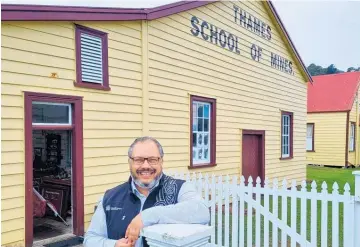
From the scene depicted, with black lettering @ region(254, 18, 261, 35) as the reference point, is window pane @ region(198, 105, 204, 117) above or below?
below

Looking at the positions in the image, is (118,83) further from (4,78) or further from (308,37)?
(308,37)

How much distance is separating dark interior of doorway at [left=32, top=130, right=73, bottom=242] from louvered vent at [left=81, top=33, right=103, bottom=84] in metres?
1.26

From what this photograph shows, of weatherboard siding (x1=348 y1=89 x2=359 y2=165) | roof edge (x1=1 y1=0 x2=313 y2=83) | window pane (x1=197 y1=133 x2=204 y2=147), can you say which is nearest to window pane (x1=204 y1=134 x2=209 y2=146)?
window pane (x1=197 y1=133 x2=204 y2=147)

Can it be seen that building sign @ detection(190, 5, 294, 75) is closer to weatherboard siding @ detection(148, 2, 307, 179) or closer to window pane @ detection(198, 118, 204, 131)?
weatherboard siding @ detection(148, 2, 307, 179)

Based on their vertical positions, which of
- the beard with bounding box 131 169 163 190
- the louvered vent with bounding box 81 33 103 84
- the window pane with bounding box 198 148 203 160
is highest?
the louvered vent with bounding box 81 33 103 84

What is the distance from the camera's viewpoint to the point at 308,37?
34.8 m

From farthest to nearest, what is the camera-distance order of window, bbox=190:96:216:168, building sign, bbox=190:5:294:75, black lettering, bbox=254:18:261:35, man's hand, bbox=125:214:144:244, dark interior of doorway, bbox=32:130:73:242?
1. black lettering, bbox=254:18:261:35
2. building sign, bbox=190:5:294:75
3. window, bbox=190:96:216:168
4. dark interior of doorway, bbox=32:130:73:242
5. man's hand, bbox=125:214:144:244

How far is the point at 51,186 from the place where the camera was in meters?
7.44

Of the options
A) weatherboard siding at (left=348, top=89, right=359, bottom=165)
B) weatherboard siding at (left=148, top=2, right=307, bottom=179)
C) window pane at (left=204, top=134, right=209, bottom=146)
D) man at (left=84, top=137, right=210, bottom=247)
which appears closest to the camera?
man at (left=84, top=137, right=210, bottom=247)

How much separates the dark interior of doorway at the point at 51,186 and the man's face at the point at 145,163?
4.83 meters

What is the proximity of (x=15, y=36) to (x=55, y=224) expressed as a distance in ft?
12.2

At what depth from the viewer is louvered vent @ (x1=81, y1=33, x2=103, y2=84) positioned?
601 centimetres

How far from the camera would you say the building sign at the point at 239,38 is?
9.15m

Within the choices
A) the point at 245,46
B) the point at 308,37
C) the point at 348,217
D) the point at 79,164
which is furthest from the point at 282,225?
the point at 308,37
